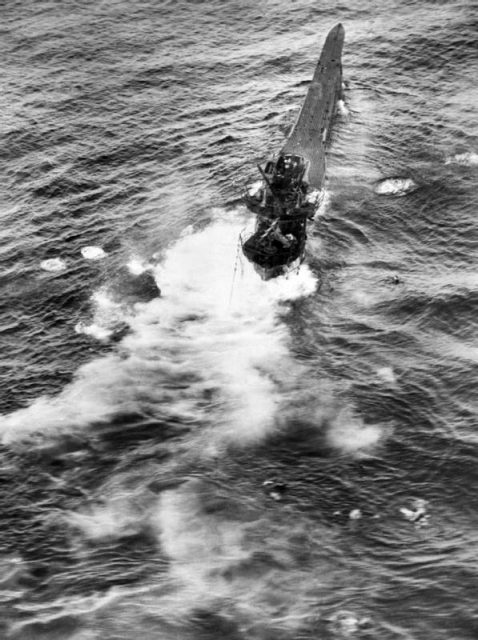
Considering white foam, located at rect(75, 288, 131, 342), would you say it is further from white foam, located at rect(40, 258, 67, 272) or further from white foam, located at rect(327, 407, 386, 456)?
white foam, located at rect(327, 407, 386, 456)

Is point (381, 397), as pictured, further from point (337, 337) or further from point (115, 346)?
point (115, 346)

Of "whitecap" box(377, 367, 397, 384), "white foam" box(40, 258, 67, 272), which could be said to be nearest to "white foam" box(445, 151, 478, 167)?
"whitecap" box(377, 367, 397, 384)

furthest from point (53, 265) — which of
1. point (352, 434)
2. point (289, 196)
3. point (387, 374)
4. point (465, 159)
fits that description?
point (465, 159)

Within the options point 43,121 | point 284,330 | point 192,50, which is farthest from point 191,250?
point 192,50

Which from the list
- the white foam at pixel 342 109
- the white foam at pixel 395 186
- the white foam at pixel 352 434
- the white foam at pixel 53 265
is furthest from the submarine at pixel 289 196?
the white foam at pixel 352 434

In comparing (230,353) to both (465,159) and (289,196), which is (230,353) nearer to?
(289,196)
